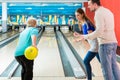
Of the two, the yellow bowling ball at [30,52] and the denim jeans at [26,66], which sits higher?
the yellow bowling ball at [30,52]

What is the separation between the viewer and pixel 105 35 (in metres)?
3.82

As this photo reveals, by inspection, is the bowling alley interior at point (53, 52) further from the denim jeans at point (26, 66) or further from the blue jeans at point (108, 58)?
the blue jeans at point (108, 58)

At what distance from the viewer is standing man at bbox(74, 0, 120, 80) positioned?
12.4ft

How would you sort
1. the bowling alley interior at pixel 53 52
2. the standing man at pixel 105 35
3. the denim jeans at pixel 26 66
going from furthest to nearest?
the bowling alley interior at pixel 53 52, the denim jeans at pixel 26 66, the standing man at pixel 105 35

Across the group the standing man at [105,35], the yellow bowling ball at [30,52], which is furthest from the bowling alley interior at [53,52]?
the standing man at [105,35]

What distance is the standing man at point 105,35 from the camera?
377 centimetres

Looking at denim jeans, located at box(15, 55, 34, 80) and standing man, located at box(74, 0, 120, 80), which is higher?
standing man, located at box(74, 0, 120, 80)

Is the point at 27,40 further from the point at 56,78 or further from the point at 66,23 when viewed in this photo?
the point at 66,23

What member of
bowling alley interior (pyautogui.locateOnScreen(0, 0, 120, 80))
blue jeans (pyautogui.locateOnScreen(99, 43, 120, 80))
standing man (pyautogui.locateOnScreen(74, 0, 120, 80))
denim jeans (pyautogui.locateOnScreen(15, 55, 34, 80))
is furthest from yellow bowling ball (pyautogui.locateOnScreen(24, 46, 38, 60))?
blue jeans (pyautogui.locateOnScreen(99, 43, 120, 80))

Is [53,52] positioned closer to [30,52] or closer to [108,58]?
[30,52]

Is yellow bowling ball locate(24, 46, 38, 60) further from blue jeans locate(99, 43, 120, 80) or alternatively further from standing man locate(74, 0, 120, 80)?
blue jeans locate(99, 43, 120, 80)

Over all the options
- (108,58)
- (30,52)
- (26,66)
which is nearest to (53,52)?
(26,66)

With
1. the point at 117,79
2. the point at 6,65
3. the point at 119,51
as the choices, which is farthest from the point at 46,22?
the point at 117,79

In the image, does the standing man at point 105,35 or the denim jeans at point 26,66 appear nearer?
the standing man at point 105,35
